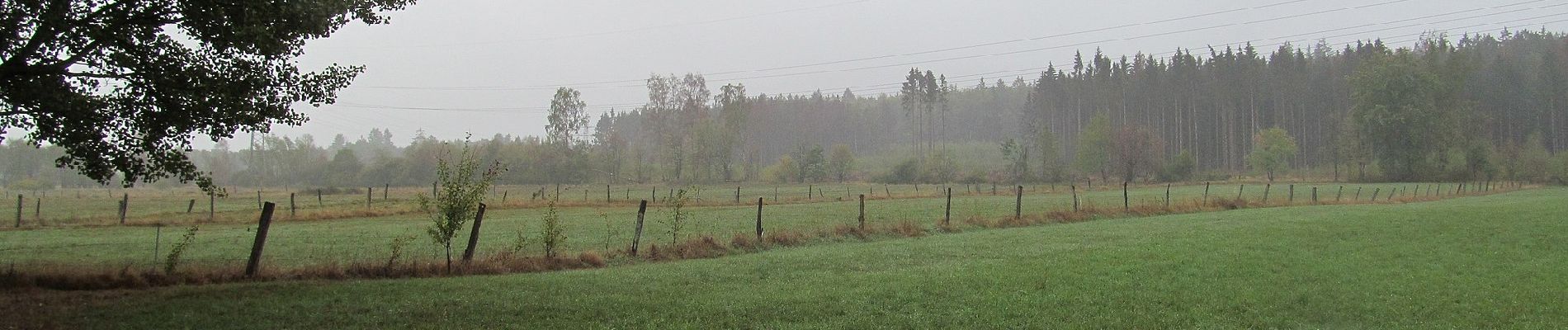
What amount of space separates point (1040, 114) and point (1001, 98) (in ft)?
158

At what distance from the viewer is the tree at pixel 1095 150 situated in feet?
347

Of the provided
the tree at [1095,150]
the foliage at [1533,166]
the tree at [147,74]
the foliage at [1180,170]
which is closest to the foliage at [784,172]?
the tree at [1095,150]

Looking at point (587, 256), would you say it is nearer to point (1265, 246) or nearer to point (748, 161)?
point (1265, 246)

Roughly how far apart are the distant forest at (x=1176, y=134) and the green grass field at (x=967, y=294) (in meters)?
84.9

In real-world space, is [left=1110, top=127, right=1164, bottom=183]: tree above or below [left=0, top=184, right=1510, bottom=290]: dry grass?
above

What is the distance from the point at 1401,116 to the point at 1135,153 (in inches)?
1019

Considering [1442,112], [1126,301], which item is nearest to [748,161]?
[1442,112]

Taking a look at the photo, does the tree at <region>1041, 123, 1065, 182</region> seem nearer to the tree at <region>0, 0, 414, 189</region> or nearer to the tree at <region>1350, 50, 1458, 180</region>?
the tree at <region>1350, 50, 1458, 180</region>

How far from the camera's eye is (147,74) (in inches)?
450

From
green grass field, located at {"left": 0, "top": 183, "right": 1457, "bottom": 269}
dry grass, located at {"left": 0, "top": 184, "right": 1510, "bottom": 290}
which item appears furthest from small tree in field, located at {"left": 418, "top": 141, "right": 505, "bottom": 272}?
green grass field, located at {"left": 0, "top": 183, "right": 1457, "bottom": 269}

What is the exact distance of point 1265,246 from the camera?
1958 cm

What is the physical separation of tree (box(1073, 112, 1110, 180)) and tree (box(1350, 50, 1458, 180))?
25.9m

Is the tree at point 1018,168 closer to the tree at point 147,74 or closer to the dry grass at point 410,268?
the dry grass at point 410,268

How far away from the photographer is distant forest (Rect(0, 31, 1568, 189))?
300ft
